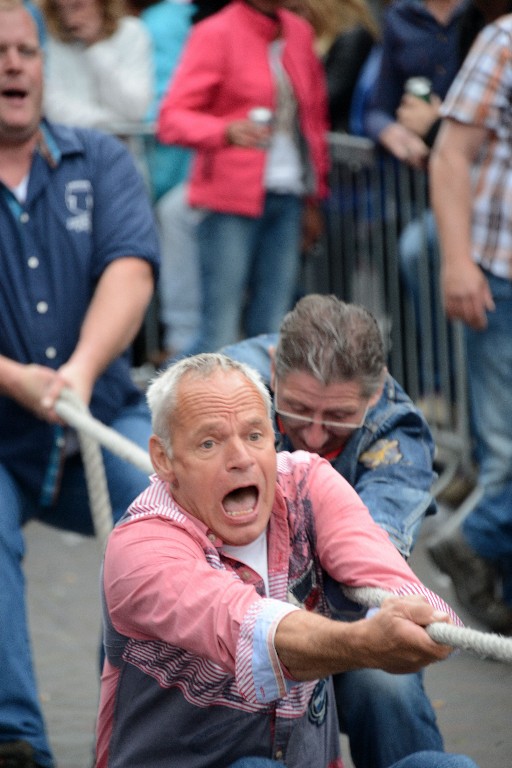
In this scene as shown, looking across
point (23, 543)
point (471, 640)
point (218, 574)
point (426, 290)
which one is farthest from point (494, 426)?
point (471, 640)

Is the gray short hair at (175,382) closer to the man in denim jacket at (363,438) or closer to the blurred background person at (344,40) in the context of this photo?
the man in denim jacket at (363,438)

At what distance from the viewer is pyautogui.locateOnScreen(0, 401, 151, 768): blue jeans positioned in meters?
3.79

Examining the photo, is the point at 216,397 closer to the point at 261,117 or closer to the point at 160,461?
the point at 160,461

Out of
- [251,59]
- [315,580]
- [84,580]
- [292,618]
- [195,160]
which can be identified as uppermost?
[292,618]

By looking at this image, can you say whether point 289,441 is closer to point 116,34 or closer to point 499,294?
point 499,294

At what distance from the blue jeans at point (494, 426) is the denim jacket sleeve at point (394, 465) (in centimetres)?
134

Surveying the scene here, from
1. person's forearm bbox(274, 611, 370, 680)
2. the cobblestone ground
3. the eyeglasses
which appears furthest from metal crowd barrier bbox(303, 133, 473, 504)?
person's forearm bbox(274, 611, 370, 680)

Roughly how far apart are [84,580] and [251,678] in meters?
3.91

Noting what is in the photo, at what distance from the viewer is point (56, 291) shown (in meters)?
4.30

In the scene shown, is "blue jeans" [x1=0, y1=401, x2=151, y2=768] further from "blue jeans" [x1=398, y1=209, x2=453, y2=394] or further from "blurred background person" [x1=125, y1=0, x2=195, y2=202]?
"blurred background person" [x1=125, y1=0, x2=195, y2=202]

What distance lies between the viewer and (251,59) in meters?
6.30

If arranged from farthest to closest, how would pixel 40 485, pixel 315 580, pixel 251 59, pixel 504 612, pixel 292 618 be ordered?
1. pixel 251 59
2. pixel 504 612
3. pixel 40 485
4. pixel 315 580
5. pixel 292 618

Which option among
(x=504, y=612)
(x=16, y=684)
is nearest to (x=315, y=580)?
(x=16, y=684)

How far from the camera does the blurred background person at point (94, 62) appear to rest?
6.70 metres
